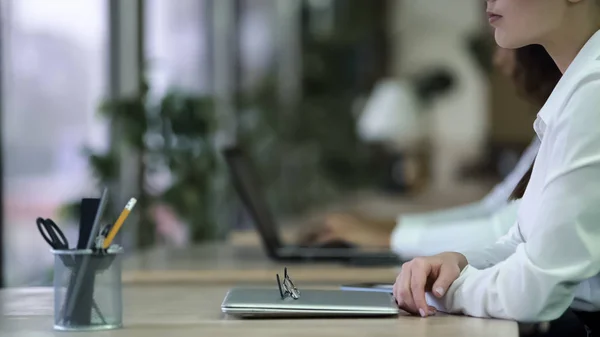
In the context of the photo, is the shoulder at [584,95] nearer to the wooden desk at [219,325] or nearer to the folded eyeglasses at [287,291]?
the wooden desk at [219,325]

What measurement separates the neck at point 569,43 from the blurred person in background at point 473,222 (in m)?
0.18

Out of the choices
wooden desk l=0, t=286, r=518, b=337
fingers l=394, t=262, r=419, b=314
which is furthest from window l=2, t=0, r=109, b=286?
fingers l=394, t=262, r=419, b=314

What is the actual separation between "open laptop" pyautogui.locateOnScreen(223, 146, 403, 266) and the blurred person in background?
0.27 ft

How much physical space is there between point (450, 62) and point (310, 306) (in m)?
8.81

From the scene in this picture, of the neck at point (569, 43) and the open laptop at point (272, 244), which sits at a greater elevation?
the neck at point (569, 43)

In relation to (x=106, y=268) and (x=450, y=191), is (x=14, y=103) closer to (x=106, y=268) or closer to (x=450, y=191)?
(x=106, y=268)

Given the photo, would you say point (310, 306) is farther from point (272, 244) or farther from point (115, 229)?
point (272, 244)

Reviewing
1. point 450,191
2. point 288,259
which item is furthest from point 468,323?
point 450,191

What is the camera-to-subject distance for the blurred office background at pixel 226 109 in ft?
11.0

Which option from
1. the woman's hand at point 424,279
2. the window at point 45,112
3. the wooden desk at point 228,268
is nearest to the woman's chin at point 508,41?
the woman's hand at point 424,279

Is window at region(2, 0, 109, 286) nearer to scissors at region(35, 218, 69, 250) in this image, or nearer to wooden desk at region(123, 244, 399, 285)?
wooden desk at region(123, 244, 399, 285)

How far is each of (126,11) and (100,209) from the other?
3037mm

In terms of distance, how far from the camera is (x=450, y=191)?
7.00m

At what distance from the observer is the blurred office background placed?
336 centimetres
